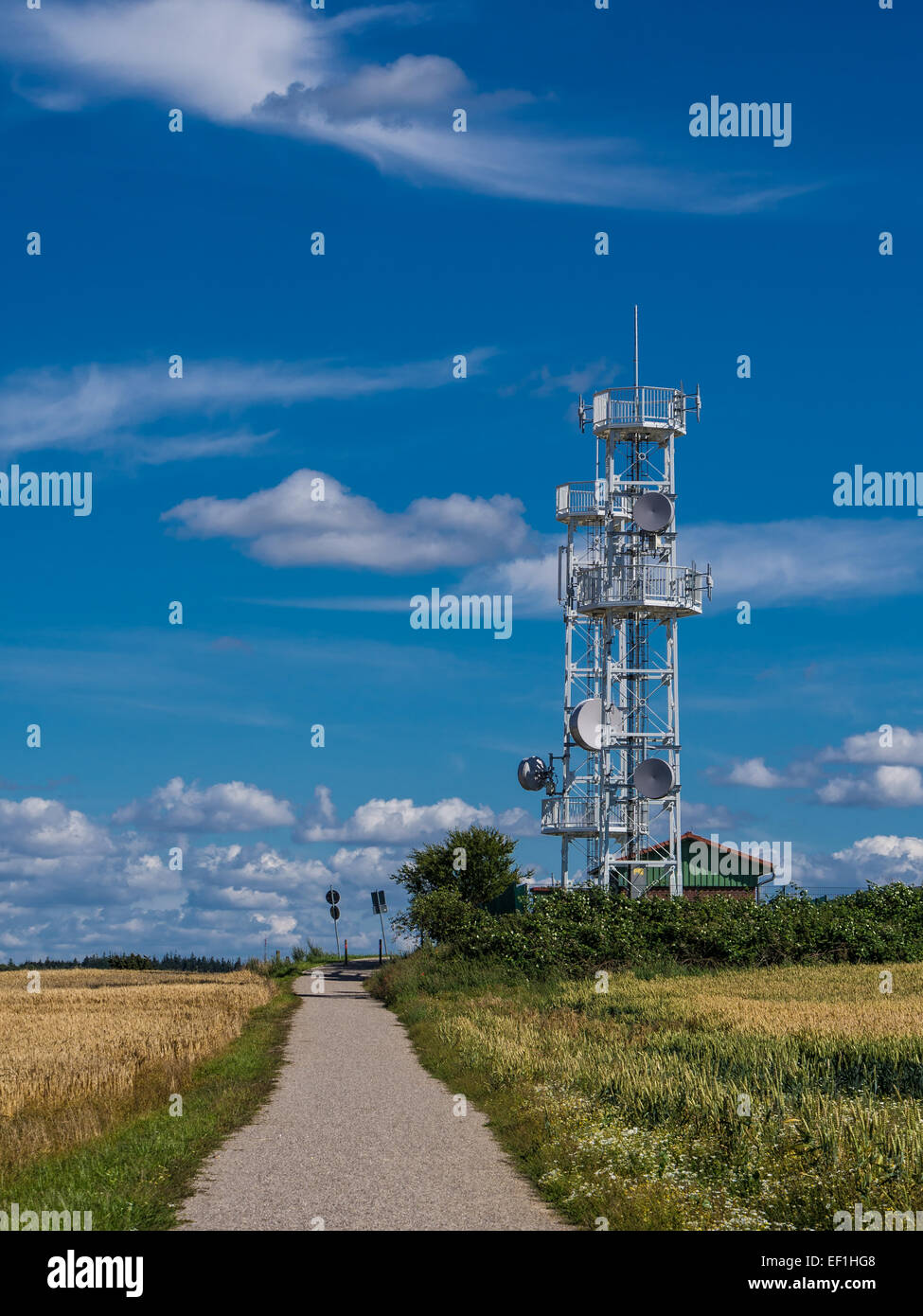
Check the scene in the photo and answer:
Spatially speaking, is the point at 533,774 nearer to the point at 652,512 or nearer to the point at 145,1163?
the point at 652,512

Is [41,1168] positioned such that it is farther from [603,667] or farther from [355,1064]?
[603,667]

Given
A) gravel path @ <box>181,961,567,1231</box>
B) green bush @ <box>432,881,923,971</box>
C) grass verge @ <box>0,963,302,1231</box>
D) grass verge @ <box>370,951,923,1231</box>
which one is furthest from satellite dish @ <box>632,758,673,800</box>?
grass verge @ <box>0,963,302,1231</box>

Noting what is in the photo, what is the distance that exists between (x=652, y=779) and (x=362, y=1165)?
3515 cm

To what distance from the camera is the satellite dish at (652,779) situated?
47.0m

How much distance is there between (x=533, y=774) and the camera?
52.9 meters

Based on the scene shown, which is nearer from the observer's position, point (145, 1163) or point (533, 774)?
point (145, 1163)

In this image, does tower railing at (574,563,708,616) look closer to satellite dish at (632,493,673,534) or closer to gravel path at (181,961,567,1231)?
satellite dish at (632,493,673,534)

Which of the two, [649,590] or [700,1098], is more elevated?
[649,590]

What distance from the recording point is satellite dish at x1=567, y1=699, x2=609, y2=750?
47375 millimetres

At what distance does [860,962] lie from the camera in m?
41.0

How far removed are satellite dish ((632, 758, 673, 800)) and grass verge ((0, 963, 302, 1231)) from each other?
28.0m

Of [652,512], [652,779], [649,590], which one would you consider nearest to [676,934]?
[652,779]
